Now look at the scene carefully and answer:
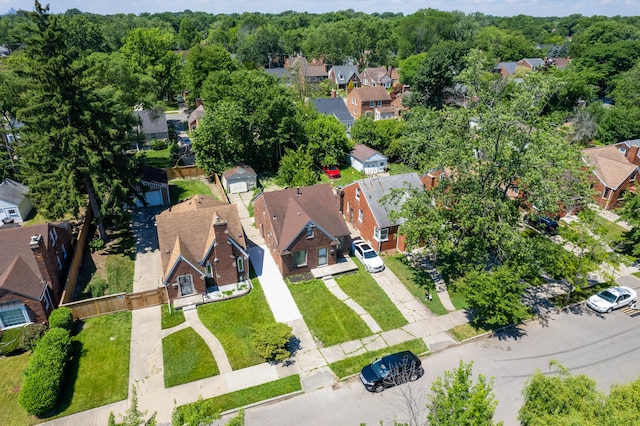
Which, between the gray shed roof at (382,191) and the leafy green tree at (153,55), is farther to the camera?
the leafy green tree at (153,55)

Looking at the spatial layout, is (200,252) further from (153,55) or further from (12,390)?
(153,55)

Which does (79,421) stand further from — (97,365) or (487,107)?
(487,107)

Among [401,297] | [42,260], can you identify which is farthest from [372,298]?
[42,260]

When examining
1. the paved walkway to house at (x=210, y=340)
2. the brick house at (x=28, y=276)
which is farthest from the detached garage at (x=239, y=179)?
the paved walkway to house at (x=210, y=340)

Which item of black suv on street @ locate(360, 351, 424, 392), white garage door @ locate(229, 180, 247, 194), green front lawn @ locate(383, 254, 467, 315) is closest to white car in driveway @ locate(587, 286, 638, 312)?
green front lawn @ locate(383, 254, 467, 315)

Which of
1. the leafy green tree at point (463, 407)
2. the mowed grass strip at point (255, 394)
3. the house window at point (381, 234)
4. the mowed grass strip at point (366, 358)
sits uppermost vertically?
the leafy green tree at point (463, 407)

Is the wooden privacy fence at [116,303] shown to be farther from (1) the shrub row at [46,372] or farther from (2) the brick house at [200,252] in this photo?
(1) the shrub row at [46,372]

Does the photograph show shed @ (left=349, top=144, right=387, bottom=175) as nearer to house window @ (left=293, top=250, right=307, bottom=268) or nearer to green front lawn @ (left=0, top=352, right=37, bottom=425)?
house window @ (left=293, top=250, right=307, bottom=268)
